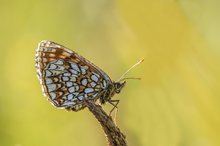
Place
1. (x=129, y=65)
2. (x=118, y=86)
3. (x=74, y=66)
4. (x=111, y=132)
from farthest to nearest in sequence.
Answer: (x=129, y=65)
(x=118, y=86)
(x=74, y=66)
(x=111, y=132)

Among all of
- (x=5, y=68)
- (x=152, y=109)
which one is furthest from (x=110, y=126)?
(x=5, y=68)

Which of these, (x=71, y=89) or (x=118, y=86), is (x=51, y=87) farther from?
(x=118, y=86)

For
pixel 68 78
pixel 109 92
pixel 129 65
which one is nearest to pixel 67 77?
pixel 68 78

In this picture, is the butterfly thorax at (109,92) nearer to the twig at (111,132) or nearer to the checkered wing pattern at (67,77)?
the checkered wing pattern at (67,77)

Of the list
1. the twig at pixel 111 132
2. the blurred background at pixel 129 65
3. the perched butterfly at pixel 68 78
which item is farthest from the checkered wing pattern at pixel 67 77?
the twig at pixel 111 132

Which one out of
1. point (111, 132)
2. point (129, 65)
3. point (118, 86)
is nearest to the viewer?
point (111, 132)

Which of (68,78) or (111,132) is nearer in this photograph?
(111,132)

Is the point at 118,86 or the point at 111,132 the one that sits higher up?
the point at 118,86
